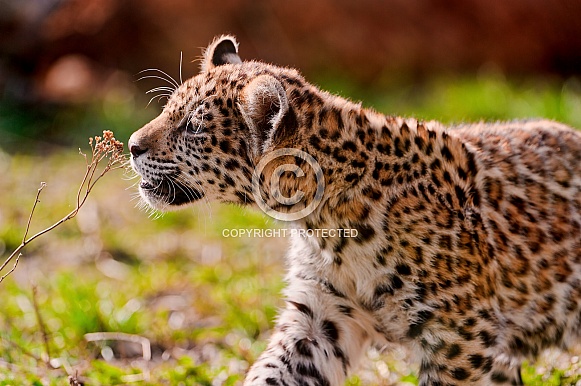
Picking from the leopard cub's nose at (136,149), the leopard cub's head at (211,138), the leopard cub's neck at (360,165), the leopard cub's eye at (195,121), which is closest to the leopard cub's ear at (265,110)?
the leopard cub's head at (211,138)

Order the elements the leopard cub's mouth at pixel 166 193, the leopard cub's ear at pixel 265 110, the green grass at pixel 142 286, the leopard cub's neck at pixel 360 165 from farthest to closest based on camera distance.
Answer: the green grass at pixel 142 286 → the leopard cub's mouth at pixel 166 193 → the leopard cub's neck at pixel 360 165 → the leopard cub's ear at pixel 265 110

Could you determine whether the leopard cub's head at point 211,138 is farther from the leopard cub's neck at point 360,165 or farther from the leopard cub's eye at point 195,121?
the leopard cub's neck at point 360,165

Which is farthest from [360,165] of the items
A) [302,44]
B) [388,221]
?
[302,44]

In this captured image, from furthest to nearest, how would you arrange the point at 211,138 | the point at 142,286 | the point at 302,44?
the point at 302,44 → the point at 142,286 → the point at 211,138

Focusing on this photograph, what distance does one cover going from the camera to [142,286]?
22.6ft

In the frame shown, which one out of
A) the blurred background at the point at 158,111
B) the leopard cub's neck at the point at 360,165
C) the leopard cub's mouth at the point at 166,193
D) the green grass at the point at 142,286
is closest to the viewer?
the leopard cub's neck at the point at 360,165

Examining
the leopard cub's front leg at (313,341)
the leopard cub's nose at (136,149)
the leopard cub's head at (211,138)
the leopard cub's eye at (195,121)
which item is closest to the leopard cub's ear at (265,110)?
the leopard cub's head at (211,138)

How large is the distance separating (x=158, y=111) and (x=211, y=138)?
722 cm

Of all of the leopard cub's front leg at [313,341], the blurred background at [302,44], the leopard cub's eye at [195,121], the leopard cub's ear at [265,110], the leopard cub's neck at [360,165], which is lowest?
the leopard cub's front leg at [313,341]

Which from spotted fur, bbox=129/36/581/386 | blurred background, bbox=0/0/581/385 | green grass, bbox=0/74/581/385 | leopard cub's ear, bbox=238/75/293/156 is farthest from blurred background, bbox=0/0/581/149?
leopard cub's ear, bbox=238/75/293/156

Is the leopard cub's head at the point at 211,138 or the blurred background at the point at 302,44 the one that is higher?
the blurred background at the point at 302,44

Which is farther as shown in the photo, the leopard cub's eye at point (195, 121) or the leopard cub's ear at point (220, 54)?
the leopard cub's ear at point (220, 54)

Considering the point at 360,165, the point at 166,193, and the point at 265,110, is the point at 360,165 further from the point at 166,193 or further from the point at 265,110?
the point at 166,193

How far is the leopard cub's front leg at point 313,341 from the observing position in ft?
15.9
